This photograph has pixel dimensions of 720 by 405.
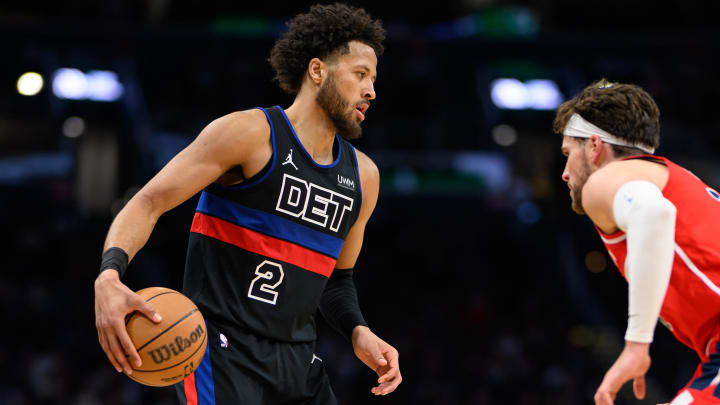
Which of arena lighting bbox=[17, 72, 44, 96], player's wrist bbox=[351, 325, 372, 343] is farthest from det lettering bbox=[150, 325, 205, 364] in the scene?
arena lighting bbox=[17, 72, 44, 96]

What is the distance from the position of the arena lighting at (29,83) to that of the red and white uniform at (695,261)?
14684 millimetres

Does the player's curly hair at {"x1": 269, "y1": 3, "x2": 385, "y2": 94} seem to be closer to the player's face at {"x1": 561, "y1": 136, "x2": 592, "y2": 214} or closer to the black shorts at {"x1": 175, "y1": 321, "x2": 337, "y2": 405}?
the player's face at {"x1": 561, "y1": 136, "x2": 592, "y2": 214}

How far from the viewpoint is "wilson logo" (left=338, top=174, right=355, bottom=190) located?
3.91 m

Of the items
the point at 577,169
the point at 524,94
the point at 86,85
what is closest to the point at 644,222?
the point at 577,169

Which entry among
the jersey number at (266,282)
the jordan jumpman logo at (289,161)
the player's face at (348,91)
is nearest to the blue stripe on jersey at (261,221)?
the jersey number at (266,282)

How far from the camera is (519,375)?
12859 mm

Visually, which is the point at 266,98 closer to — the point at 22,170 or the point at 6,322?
the point at 22,170

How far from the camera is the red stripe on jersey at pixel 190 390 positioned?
3422 mm

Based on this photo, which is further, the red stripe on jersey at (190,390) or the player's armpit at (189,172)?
the red stripe on jersey at (190,390)

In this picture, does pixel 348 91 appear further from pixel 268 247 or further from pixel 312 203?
pixel 268 247

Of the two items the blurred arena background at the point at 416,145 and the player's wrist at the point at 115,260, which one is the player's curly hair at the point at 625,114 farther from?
the blurred arena background at the point at 416,145

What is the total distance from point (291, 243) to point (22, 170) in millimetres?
13986

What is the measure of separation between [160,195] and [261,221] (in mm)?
531

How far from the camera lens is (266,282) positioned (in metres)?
3.59
